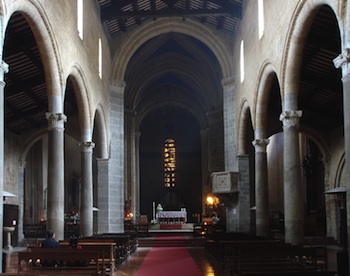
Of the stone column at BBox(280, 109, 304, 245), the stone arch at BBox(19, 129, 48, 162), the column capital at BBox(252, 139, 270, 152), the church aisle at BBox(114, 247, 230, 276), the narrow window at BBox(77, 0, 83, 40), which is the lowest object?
the church aisle at BBox(114, 247, 230, 276)

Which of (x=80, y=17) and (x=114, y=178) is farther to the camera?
(x=114, y=178)

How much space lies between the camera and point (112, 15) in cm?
2658

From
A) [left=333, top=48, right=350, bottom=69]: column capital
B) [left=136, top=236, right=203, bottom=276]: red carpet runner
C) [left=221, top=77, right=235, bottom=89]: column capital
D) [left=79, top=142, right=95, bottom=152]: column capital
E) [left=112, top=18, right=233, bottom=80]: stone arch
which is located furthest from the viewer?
[left=112, top=18, right=233, bottom=80]: stone arch

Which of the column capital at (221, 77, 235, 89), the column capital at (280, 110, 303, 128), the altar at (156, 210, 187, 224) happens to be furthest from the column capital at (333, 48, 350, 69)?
the altar at (156, 210, 187, 224)

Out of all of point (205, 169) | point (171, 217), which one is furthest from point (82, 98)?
point (205, 169)

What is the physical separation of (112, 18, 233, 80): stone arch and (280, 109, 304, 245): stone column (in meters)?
13.1

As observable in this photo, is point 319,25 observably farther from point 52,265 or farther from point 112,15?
point 112,15

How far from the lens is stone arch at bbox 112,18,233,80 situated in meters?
29.9

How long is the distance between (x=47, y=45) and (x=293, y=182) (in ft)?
27.6

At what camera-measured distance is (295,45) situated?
52.8 ft

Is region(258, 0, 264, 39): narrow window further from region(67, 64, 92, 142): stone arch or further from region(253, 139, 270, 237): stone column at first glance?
region(67, 64, 92, 142): stone arch

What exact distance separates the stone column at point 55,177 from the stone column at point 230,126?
40.3 feet

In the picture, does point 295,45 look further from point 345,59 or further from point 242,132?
point 242,132

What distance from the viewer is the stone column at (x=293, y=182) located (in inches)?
668
